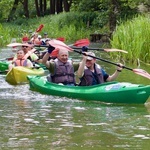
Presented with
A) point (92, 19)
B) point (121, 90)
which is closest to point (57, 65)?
point (121, 90)

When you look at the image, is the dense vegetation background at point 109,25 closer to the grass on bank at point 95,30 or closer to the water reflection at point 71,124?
the grass on bank at point 95,30

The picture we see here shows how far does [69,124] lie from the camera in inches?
286

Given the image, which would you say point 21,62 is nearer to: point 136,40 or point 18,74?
point 18,74

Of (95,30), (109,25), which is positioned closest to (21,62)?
(109,25)

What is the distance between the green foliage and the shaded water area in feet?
18.9

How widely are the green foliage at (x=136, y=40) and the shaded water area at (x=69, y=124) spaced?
18.9 ft

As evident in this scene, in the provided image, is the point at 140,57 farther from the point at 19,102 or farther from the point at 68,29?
the point at 68,29

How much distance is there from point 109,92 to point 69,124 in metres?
1.90

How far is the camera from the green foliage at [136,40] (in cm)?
1512

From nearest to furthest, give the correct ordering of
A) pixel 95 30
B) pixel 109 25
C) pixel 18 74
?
pixel 18 74 → pixel 109 25 → pixel 95 30

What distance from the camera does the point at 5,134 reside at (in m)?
6.55

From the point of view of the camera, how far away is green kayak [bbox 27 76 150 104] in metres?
8.80

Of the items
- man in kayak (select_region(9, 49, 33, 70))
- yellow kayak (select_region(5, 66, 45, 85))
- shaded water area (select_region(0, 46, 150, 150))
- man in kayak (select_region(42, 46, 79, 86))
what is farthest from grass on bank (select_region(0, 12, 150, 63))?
shaded water area (select_region(0, 46, 150, 150))

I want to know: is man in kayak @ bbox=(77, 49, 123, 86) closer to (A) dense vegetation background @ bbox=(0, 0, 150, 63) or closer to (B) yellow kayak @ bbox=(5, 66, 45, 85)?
(B) yellow kayak @ bbox=(5, 66, 45, 85)
